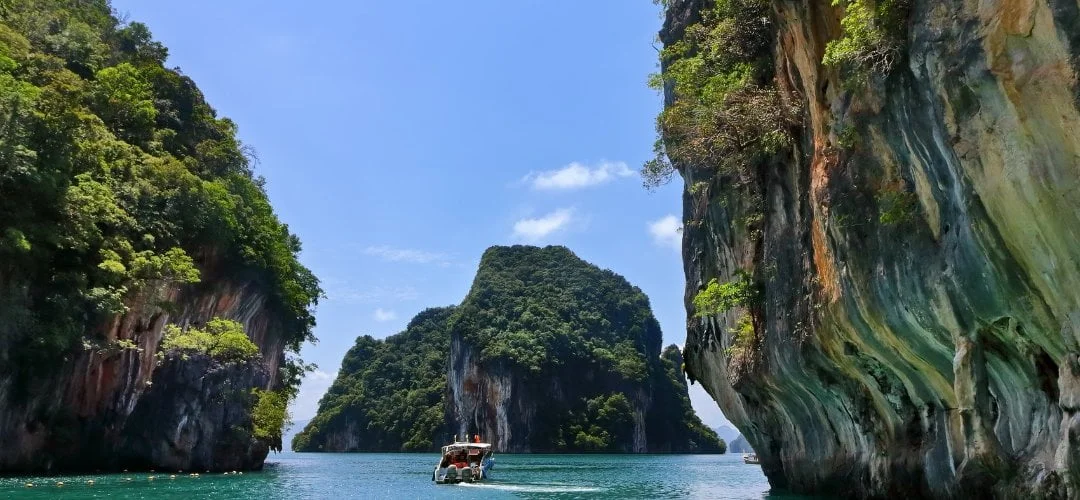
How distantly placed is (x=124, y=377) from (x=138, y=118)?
10.2m

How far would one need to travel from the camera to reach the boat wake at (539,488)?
900 inches

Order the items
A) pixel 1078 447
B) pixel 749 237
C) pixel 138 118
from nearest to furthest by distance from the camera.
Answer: pixel 1078 447
pixel 749 237
pixel 138 118

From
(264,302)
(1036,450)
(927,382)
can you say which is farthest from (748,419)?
(264,302)

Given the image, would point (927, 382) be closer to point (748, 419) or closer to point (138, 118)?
point (748, 419)

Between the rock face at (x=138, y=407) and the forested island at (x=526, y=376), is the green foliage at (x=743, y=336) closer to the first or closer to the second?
the rock face at (x=138, y=407)

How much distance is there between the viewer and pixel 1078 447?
7.44 metres

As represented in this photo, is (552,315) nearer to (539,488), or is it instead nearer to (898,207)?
(539,488)

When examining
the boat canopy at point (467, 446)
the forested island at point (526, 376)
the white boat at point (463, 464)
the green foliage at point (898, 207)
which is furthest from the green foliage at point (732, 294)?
the forested island at point (526, 376)

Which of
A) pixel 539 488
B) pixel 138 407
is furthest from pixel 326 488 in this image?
pixel 138 407

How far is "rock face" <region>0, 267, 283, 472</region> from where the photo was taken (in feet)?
72.3

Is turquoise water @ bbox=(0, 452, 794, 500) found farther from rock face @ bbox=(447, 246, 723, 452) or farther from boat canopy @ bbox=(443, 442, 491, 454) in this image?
rock face @ bbox=(447, 246, 723, 452)

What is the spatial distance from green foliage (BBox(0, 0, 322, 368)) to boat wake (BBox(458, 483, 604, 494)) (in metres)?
12.1

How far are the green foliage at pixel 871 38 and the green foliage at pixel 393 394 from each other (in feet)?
261

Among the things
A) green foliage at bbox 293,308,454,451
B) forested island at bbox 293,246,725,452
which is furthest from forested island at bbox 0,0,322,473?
green foliage at bbox 293,308,454,451
